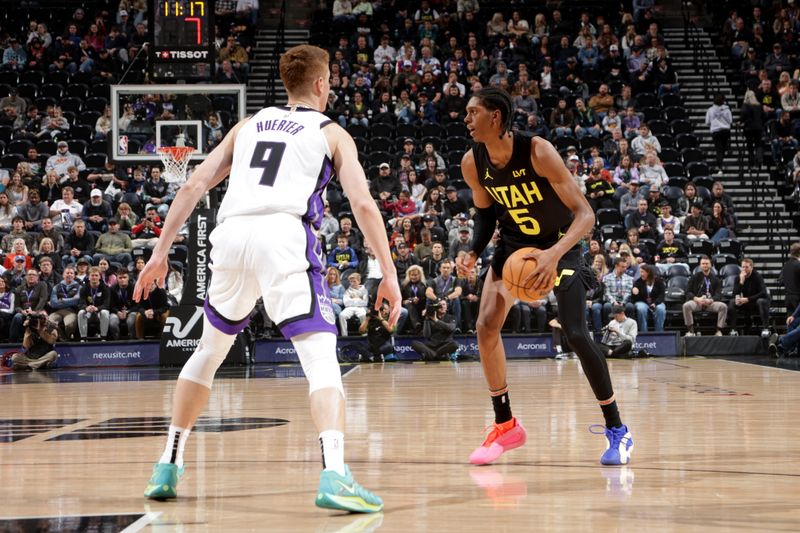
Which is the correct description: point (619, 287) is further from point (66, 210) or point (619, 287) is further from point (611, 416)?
point (611, 416)

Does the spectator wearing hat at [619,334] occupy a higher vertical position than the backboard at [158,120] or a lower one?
lower

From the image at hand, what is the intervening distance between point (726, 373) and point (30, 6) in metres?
18.6

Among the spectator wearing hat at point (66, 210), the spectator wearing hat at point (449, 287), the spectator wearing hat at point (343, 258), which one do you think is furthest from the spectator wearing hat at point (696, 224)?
the spectator wearing hat at point (66, 210)

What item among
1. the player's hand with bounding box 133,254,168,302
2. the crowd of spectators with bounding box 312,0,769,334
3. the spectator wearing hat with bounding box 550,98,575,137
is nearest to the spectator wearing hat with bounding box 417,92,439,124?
the crowd of spectators with bounding box 312,0,769,334

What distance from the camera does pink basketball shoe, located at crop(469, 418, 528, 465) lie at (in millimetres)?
5020

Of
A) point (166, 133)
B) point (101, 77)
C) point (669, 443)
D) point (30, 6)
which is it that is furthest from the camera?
point (30, 6)

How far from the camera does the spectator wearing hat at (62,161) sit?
17.9 meters

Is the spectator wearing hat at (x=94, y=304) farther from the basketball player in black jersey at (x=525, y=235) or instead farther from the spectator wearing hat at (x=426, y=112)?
the basketball player in black jersey at (x=525, y=235)

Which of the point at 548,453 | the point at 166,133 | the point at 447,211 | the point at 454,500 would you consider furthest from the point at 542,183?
the point at 447,211

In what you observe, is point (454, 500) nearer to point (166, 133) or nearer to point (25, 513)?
point (25, 513)

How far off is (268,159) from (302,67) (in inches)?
16.6

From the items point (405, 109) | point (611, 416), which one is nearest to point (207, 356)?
point (611, 416)

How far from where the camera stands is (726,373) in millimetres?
11211

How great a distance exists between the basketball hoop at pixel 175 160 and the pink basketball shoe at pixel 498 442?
9.48 m
